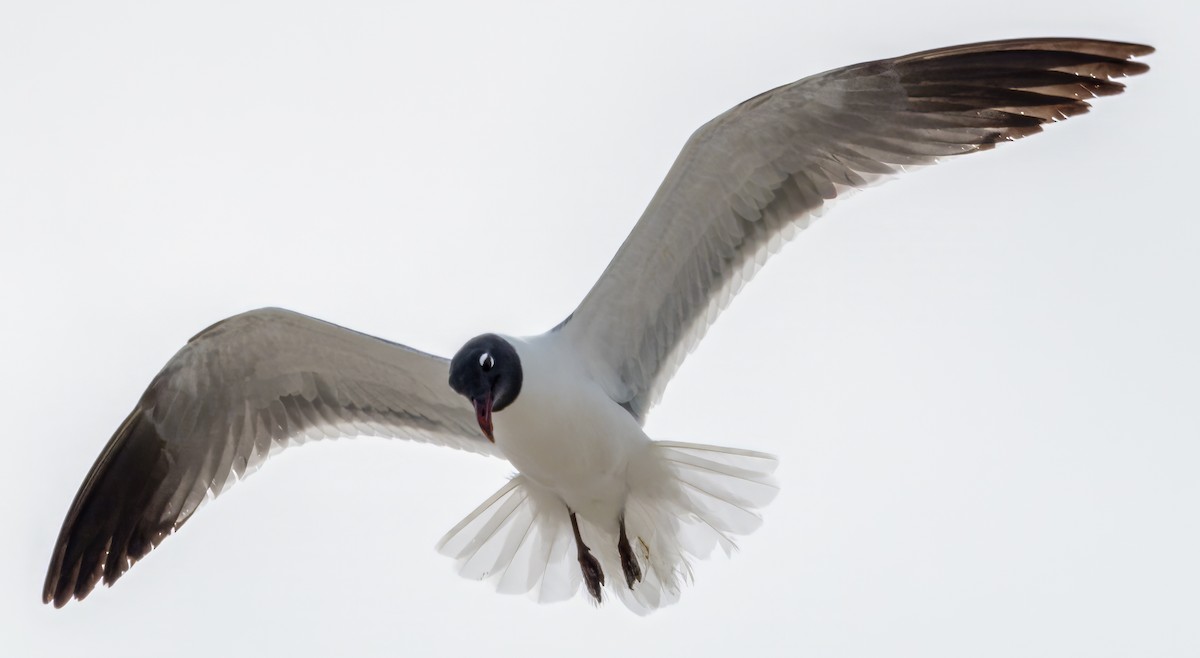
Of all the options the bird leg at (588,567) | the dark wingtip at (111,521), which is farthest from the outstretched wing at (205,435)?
the bird leg at (588,567)

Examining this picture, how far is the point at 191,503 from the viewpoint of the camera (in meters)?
8.78

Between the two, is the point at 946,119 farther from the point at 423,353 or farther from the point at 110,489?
the point at 110,489

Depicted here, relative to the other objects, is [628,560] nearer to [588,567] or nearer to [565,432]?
[588,567]

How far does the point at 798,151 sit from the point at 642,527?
6.79 ft

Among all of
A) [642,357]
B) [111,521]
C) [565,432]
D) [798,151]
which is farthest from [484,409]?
[111,521]

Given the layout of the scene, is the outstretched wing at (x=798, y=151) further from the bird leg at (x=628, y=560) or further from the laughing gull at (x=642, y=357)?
the bird leg at (x=628, y=560)

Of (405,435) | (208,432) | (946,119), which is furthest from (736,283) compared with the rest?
(208,432)

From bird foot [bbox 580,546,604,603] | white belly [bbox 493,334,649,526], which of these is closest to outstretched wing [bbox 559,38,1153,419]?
white belly [bbox 493,334,649,526]

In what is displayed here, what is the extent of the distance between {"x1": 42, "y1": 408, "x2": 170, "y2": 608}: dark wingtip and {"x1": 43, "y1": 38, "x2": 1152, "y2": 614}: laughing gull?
28mm

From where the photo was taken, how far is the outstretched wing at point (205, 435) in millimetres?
8586

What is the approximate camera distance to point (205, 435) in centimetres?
873

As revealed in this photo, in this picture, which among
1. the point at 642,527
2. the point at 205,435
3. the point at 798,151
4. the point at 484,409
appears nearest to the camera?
the point at 484,409

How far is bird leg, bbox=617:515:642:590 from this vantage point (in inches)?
316

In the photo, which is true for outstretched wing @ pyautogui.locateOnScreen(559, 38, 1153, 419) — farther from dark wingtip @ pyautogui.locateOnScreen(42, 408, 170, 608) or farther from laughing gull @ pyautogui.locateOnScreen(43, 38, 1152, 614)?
dark wingtip @ pyautogui.locateOnScreen(42, 408, 170, 608)
